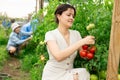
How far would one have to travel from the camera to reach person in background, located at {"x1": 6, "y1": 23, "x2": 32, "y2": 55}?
753cm

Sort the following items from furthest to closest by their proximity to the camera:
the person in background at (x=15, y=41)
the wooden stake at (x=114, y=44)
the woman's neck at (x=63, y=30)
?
the person in background at (x=15, y=41) → the woman's neck at (x=63, y=30) → the wooden stake at (x=114, y=44)

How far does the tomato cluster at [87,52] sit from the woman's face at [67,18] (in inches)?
9.8

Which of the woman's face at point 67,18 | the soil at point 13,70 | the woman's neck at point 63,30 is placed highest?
the woman's face at point 67,18

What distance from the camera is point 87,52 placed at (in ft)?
10.4

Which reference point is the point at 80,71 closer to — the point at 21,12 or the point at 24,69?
the point at 24,69

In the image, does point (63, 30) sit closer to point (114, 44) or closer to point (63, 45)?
point (63, 45)

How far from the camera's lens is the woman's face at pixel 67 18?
10.3 feet

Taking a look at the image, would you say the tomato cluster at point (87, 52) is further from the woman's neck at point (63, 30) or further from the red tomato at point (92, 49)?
the woman's neck at point (63, 30)

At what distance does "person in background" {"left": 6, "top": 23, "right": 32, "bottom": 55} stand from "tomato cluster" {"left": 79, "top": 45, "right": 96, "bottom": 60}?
4.40 meters

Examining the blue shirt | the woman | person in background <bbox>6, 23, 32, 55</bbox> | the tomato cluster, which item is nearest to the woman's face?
the woman

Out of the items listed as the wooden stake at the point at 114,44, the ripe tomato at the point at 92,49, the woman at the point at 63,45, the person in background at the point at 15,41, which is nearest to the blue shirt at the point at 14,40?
the person in background at the point at 15,41

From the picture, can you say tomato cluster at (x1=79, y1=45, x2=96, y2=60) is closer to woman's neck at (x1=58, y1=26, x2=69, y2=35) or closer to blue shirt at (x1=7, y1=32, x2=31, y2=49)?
woman's neck at (x1=58, y1=26, x2=69, y2=35)

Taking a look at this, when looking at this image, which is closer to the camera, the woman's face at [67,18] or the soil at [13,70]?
the woman's face at [67,18]

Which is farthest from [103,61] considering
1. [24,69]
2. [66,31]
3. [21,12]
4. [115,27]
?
[21,12]
